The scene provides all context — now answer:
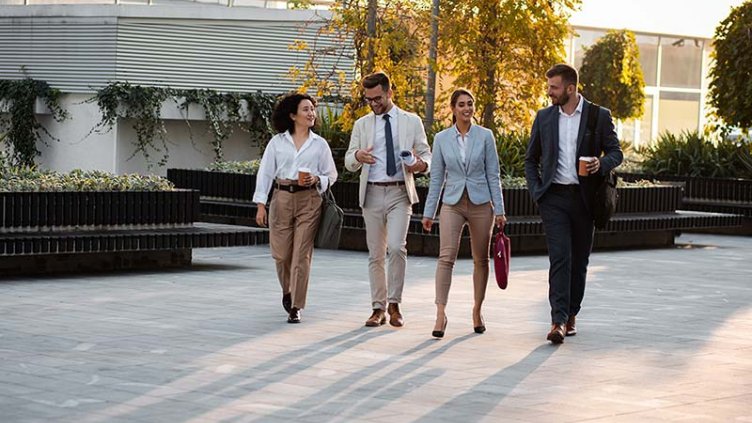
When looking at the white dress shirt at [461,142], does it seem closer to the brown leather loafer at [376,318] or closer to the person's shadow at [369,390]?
the brown leather loafer at [376,318]

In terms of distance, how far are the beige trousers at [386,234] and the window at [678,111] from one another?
4428cm

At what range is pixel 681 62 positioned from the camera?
55125mm

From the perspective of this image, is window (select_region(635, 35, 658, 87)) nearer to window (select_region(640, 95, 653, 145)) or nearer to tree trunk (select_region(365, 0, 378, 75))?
window (select_region(640, 95, 653, 145))

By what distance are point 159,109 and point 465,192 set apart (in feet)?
51.6

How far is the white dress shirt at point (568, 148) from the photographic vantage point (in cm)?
1058

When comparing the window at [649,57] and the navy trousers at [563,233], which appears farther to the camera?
the window at [649,57]

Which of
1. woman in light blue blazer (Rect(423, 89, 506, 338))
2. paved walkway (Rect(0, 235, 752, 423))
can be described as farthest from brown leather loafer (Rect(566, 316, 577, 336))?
woman in light blue blazer (Rect(423, 89, 506, 338))

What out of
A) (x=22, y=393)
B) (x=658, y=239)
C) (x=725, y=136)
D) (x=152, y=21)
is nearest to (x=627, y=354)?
(x=22, y=393)

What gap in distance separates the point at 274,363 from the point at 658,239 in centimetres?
1302

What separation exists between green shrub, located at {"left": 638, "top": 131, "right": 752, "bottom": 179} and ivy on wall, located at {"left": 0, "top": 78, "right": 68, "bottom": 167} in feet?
33.8

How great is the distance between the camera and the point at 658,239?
21.4m

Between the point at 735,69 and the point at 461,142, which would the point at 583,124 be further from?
the point at 735,69

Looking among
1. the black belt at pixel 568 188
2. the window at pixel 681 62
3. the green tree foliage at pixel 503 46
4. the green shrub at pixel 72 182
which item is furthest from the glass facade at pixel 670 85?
the black belt at pixel 568 188

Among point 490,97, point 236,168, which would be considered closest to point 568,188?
point 236,168
